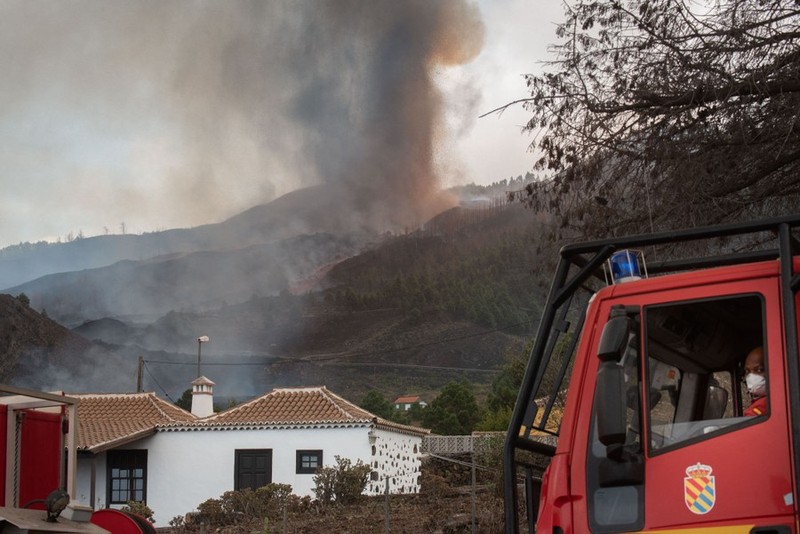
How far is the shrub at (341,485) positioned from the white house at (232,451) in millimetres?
1375

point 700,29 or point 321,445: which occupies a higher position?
point 700,29

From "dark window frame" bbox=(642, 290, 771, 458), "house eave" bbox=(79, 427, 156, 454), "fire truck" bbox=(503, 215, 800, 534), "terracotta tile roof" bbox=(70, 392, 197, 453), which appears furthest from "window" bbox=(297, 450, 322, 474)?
"dark window frame" bbox=(642, 290, 771, 458)

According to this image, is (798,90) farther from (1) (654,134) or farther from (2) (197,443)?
(2) (197,443)

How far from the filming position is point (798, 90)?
386 inches

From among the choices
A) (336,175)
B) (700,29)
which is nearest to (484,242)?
(336,175)

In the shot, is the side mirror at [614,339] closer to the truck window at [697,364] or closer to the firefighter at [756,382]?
the truck window at [697,364]

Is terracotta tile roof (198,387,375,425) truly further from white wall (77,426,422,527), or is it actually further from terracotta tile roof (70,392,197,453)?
terracotta tile roof (70,392,197,453)

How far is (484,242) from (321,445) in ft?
323

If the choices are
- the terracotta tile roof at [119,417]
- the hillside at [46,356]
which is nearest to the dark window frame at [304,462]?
the terracotta tile roof at [119,417]

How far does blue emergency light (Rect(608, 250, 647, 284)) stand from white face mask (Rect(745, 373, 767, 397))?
766 mm

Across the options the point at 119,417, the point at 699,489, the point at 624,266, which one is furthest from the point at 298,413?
the point at 699,489

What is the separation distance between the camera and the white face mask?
4.57 metres

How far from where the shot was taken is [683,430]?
463 cm

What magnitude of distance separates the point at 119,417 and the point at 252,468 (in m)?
6.82
